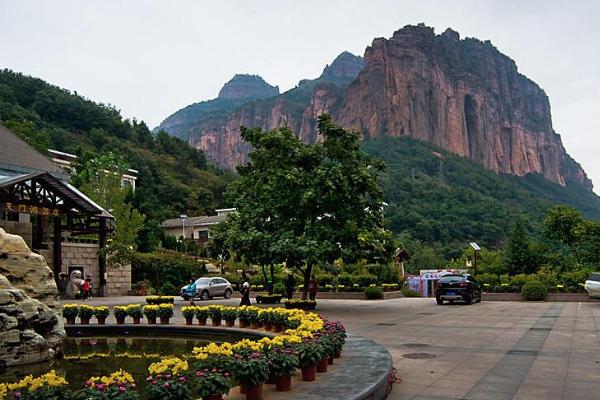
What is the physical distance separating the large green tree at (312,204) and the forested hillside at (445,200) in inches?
1120

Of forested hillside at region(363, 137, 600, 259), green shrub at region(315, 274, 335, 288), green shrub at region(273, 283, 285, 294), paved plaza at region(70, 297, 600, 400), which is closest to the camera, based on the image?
paved plaza at region(70, 297, 600, 400)

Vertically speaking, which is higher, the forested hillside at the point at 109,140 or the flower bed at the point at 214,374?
the forested hillside at the point at 109,140

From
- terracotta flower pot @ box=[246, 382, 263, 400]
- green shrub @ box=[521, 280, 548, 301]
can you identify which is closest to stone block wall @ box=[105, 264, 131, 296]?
green shrub @ box=[521, 280, 548, 301]

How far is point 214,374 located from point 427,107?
150716 mm

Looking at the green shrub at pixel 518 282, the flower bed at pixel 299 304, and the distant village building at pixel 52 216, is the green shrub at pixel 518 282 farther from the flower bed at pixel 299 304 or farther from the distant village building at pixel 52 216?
the distant village building at pixel 52 216

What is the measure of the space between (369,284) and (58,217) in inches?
706

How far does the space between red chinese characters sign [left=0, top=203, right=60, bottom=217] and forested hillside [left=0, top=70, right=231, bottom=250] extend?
2880cm

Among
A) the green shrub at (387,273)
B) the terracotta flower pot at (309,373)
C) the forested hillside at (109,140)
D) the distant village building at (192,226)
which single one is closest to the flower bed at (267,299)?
the green shrub at (387,273)

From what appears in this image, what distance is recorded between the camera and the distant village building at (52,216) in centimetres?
2628

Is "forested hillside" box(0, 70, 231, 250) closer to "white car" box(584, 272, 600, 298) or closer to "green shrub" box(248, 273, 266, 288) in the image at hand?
"green shrub" box(248, 273, 266, 288)

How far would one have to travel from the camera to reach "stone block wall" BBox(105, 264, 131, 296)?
3466 cm

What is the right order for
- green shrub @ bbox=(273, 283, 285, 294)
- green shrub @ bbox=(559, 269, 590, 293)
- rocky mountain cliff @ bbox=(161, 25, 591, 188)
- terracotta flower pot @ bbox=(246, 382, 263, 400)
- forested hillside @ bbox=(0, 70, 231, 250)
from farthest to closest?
rocky mountain cliff @ bbox=(161, 25, 591, 188) → forested hillside @ bbox=(0, 70, 231, 250) → green shrub @ bbox=(273, 283, 285, 294) → green shrub @ bbox=(559, 269, 590, 293) → terracotta flower pot @ bbox=(246, 382, 263, 400)

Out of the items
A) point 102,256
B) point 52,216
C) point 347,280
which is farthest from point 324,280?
point 52,216

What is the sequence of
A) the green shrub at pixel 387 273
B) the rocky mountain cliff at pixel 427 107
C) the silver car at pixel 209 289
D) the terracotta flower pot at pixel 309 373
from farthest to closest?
1. the rocky mountain cliff at pixel 427 107
2. the green shrub at pixel 387 273
3. the silver car at pixel 209 289
4. the terracotta flower pot at pixel 309 373
